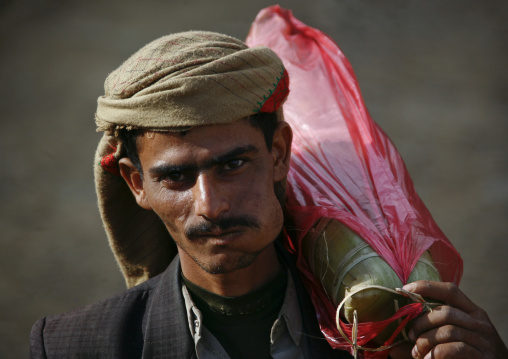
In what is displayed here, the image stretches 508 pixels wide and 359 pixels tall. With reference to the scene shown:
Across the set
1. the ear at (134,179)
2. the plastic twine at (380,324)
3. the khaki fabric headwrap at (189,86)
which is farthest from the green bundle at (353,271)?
the ear at (134,179)

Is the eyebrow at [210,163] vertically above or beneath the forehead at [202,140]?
beneath

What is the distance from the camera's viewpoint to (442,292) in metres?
1.67

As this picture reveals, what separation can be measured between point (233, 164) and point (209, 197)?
129 mm

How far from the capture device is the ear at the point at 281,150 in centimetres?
198

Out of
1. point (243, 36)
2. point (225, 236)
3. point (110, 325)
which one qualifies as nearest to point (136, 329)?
point (110, 325)

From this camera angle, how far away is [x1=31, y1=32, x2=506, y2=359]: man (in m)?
1.77

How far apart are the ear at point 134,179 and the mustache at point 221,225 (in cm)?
26

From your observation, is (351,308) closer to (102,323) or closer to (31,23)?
(102,323)

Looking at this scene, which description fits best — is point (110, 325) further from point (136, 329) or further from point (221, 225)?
point (221, 225)

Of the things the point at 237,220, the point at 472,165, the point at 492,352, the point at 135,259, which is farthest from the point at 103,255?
the point at 492,352

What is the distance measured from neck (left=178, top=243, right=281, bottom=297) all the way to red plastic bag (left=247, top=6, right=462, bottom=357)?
10cm

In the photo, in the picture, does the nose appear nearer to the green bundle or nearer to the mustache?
the mustache

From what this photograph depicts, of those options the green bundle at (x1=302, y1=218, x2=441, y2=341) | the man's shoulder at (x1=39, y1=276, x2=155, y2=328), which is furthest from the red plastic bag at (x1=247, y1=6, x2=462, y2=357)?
the man's shoulder at (x1=39, y1=276, x2=155, y2=328)

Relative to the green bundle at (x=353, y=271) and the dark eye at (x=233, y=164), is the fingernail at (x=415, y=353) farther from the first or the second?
the dark eye at (x=233, y=164)
